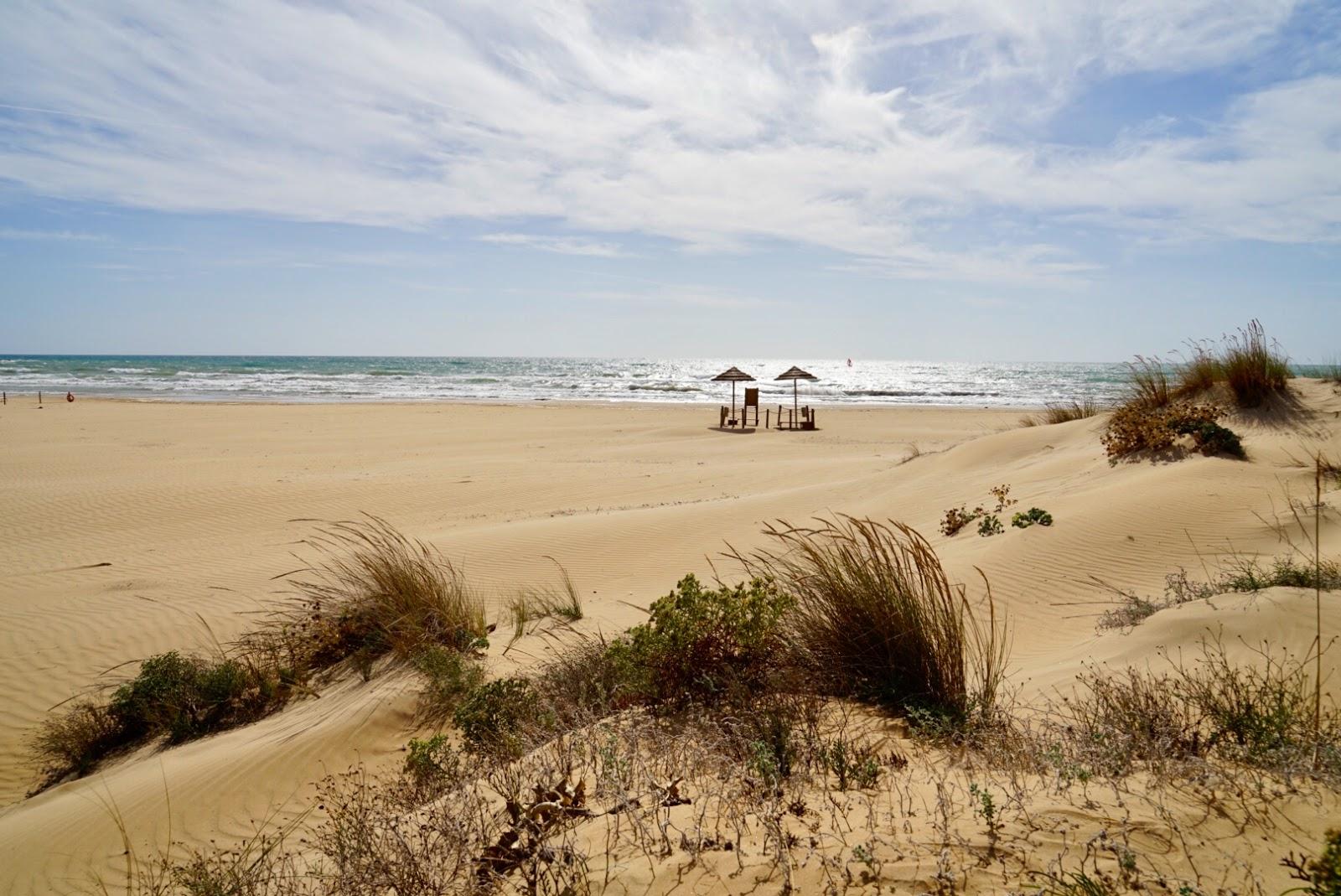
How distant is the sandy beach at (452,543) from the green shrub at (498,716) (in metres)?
0.72

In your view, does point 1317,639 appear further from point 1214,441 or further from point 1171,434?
point 1171,434

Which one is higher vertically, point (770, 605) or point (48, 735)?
point (770, 605)

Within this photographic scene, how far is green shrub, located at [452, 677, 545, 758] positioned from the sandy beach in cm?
72

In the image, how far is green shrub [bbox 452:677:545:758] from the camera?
395 centimetres

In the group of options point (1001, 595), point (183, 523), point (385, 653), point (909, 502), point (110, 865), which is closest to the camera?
point (110, 865)

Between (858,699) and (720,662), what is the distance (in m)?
0.76

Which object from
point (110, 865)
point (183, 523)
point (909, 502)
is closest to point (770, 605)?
point (110, 865)

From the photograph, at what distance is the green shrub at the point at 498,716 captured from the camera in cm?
395

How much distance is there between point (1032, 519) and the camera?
7.59 metres

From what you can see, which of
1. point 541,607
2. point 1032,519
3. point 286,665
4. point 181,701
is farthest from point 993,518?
point 181,701

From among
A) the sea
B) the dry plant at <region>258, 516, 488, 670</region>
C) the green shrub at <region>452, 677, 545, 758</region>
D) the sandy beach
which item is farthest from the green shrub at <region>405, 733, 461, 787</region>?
the sea

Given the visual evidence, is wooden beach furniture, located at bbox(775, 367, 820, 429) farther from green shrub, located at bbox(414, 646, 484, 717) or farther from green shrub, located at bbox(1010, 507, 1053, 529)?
green shrub, located at bbox(414, 646, 484, 717)

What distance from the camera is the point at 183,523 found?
1138cm

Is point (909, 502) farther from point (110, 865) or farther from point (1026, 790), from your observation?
point (110, 865)
